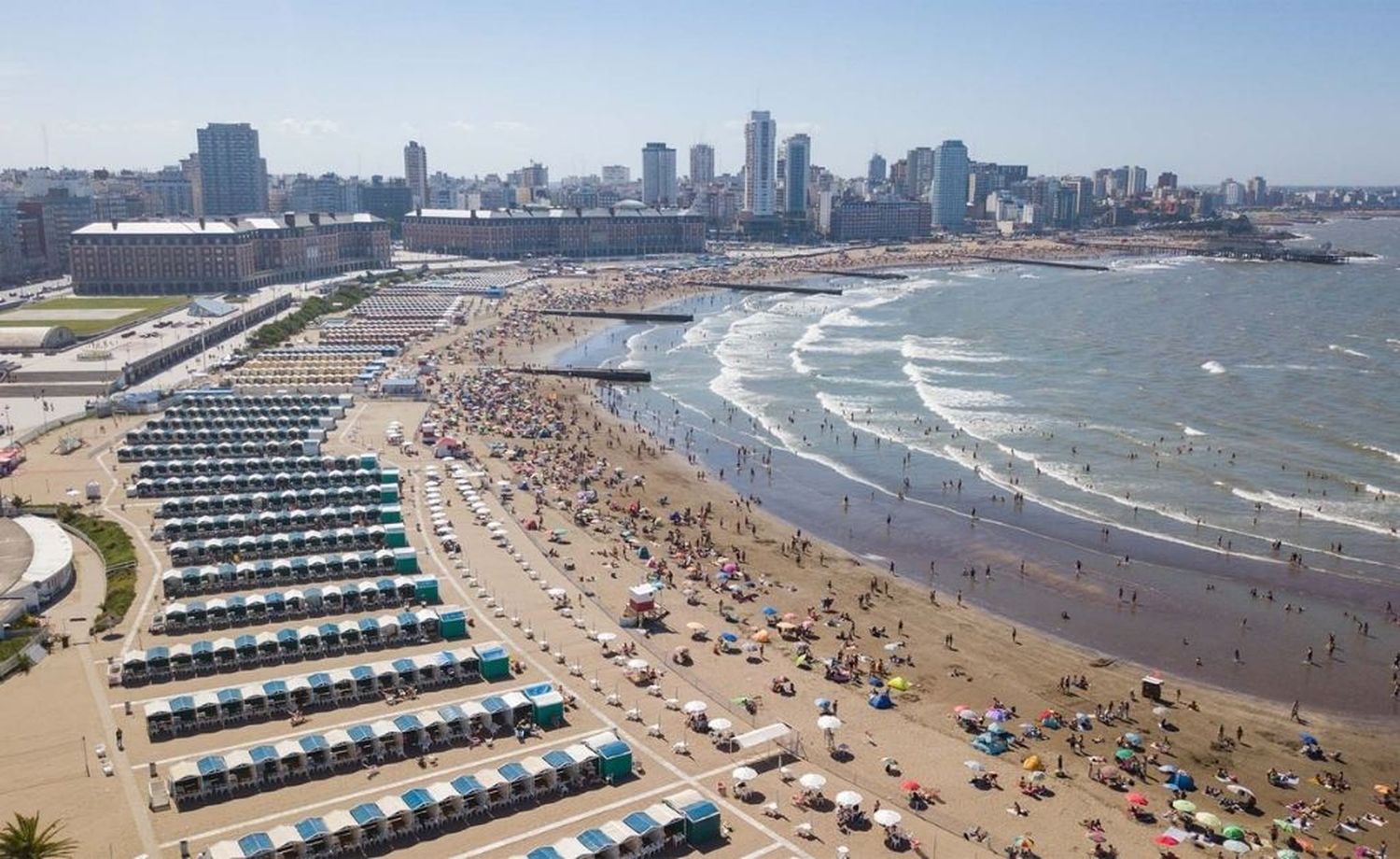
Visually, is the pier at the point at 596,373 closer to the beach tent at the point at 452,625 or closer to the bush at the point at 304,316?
the bush at the point at 304,316

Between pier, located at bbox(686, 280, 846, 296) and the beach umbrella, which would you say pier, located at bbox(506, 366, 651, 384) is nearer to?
the beach umbrella

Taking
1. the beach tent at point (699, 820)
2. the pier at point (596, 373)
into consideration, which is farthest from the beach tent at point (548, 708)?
the pier at point (596, 373)

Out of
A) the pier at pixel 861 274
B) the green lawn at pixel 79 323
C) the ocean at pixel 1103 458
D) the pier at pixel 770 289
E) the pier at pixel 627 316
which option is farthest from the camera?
the pier at pixel 861 274

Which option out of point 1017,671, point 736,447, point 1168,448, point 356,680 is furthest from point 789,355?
point 356,680

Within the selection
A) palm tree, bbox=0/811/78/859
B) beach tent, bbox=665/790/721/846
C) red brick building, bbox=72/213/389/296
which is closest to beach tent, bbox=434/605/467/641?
beach tent, bbox=665/790/721/846

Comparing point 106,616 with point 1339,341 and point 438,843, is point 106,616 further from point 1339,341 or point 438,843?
point 1339,341

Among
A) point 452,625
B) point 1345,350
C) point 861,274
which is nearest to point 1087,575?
point 452,625

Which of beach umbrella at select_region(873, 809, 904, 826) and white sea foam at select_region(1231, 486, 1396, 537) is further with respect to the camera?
white sea foam at select_region(1231, 486, 1396, 537)
